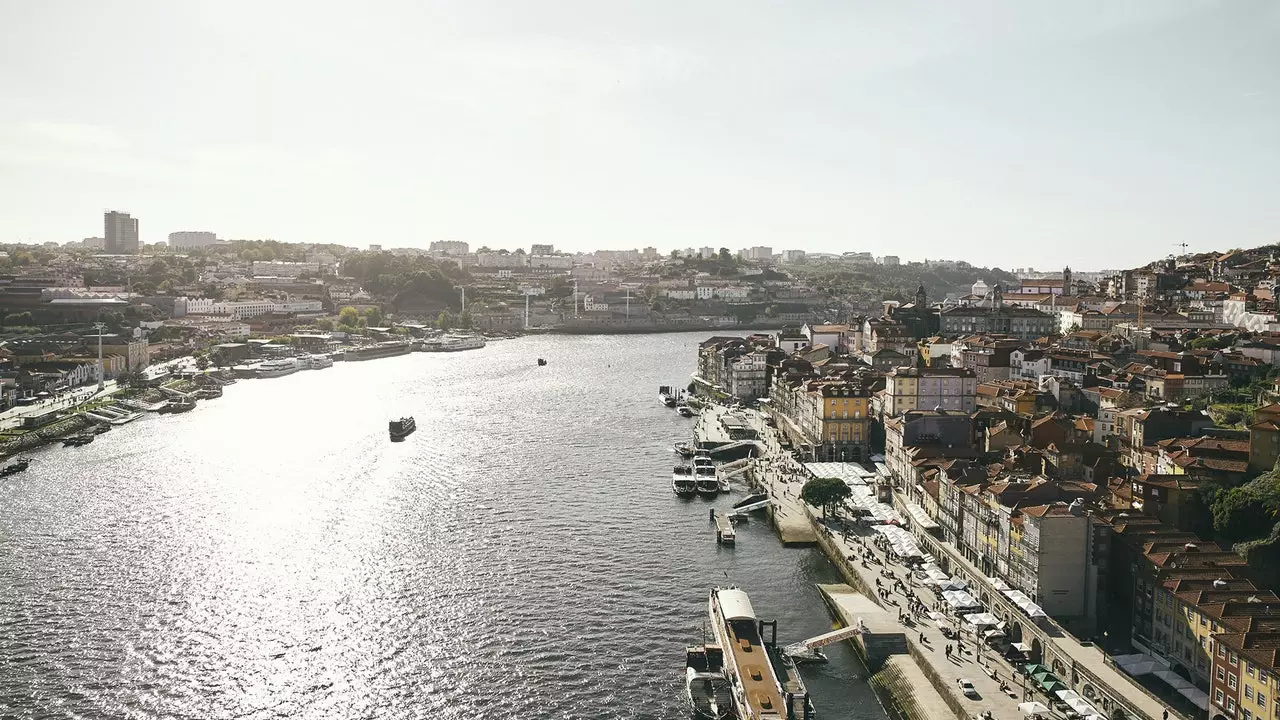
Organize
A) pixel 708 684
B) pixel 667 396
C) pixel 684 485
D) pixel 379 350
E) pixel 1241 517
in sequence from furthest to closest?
pixel 379 350 → pixel 667 396 → pixel 684 485 → pixel 1241 517 → pixel 708 684

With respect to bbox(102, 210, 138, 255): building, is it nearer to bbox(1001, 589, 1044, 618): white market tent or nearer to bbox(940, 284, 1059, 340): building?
bbox(940, 284, 1059, 340): building

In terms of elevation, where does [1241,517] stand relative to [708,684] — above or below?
above

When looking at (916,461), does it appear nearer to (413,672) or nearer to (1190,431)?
(1190,431)

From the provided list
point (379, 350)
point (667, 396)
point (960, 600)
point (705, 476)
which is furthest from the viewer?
point (379, 350)

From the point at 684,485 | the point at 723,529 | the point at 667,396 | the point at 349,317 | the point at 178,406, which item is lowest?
the point at 723,529

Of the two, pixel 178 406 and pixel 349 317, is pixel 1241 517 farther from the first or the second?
pixel 349 317

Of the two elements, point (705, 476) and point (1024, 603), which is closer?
point (1024, 603)

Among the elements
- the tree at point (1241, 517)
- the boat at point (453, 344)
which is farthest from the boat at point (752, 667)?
the boat at point (453, 344)

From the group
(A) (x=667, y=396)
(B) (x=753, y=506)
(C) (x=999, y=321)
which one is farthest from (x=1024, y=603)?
(C) (x=999, y=321)

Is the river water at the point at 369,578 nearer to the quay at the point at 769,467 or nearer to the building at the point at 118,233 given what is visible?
the quay at the point at 769,467
